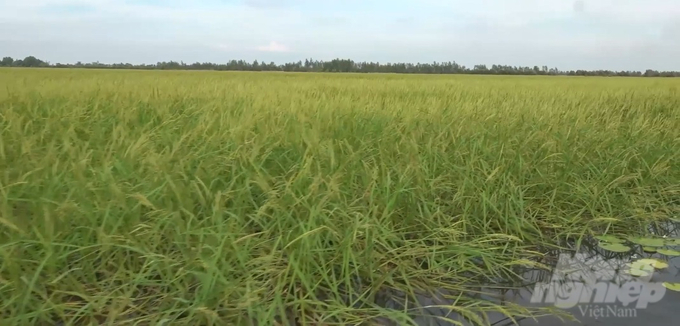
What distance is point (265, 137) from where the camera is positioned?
9.21 feet

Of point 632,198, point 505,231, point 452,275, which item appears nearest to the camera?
point 452,275

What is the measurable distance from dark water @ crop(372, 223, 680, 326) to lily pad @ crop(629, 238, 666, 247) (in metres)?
0.12

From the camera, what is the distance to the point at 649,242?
2.40 meters

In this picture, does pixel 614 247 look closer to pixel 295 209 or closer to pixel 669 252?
pixel 669 252

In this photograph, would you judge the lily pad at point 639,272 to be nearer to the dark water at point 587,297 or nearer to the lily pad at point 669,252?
the dark water at point 587,297

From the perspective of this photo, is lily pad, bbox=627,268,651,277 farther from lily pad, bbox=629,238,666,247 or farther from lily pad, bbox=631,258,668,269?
lily pad, bbox=629,238,666,247

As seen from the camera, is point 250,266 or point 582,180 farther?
point 582,180

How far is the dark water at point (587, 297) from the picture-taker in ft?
5.70

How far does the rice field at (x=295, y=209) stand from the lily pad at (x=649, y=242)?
0.14m

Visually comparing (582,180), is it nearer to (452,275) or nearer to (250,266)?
(452,275)

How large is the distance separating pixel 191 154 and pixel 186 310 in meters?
1.23

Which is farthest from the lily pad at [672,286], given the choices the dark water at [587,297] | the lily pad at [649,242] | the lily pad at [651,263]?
the lily pad at [649,242]

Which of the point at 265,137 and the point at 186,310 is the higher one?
the point at 265,137

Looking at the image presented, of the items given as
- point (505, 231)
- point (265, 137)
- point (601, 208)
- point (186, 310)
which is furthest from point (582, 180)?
Result: point (186, 310)
